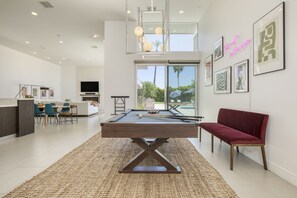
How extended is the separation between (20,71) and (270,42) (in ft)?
40.1

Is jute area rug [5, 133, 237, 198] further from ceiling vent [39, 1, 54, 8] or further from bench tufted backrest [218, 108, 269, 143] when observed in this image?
ceiling vent [39, 1, 54, 8]

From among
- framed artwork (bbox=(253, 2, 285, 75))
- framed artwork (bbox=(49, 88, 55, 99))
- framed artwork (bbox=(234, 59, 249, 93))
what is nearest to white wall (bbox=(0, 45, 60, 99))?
framed artwork (bbox=(49, 88, 55, 99))

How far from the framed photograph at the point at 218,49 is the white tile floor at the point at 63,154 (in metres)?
2.35

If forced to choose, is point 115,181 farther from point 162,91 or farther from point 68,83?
point 68,83

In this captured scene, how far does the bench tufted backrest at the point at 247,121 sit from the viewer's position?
307 cm

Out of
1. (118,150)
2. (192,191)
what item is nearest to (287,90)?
(192,191)

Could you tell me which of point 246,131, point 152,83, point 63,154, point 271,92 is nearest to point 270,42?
point 271,92

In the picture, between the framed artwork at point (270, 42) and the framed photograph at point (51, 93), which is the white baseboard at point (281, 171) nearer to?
the framed artwork at point (270, 42)

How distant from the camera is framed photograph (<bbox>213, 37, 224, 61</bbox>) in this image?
5188 mm

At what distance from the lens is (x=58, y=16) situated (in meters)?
6.77

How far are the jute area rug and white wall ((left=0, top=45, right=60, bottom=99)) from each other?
28.5 ft

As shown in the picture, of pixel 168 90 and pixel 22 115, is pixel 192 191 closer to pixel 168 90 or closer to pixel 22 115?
pixel 22 115

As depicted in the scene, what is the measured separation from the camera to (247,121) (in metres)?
3.50

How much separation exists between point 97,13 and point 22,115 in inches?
158
